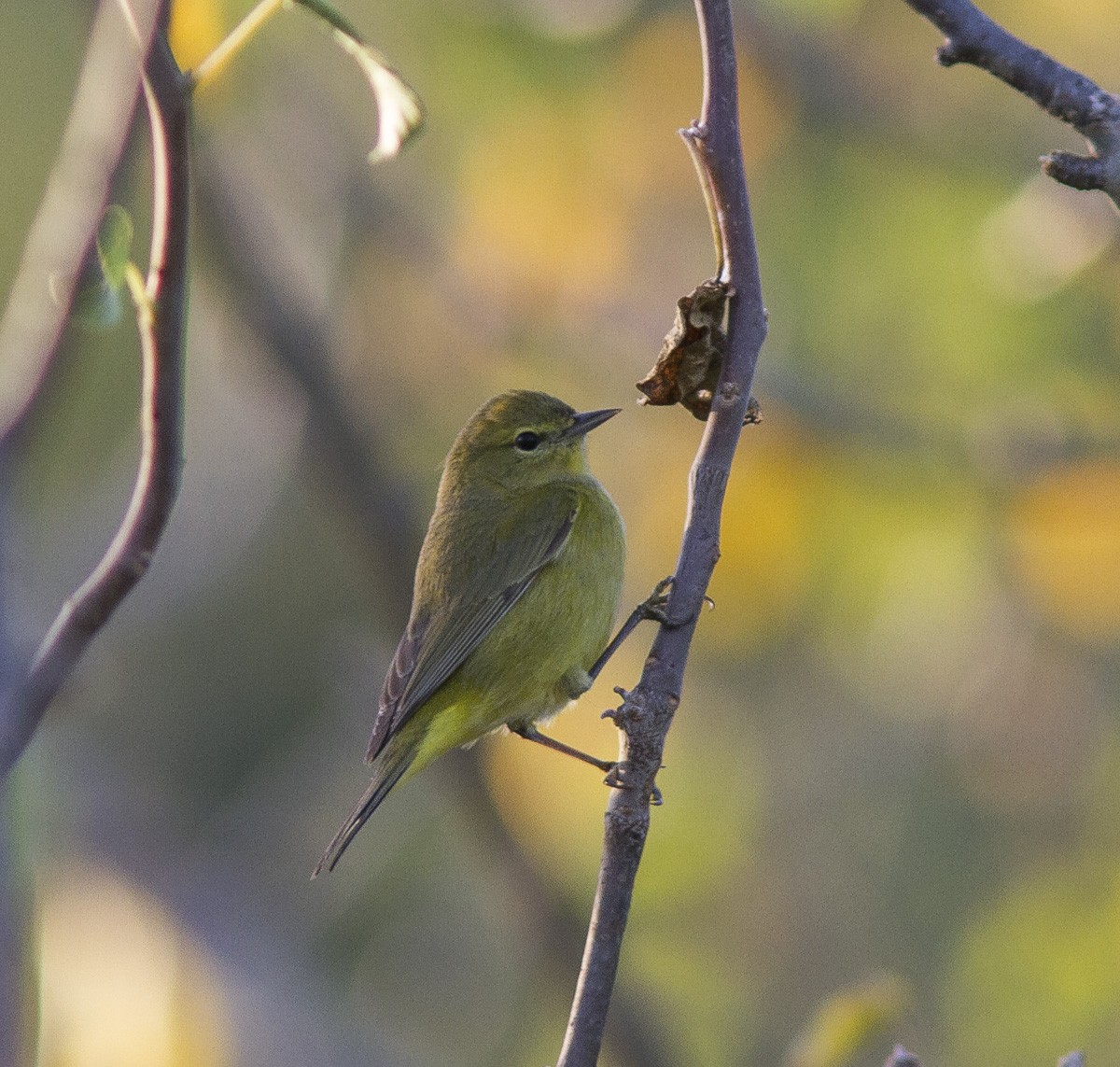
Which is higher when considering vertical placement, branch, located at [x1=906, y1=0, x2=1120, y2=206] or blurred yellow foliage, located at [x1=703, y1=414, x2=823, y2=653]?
blurred yellow foliage, located at [x1=703, y1=414, x2=823, y2=653]

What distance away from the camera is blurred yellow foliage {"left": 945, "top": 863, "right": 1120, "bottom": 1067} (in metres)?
4.99

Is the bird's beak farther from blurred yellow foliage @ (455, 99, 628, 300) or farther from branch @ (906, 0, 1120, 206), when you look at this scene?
branch @ (906, 0, 1120, 206)

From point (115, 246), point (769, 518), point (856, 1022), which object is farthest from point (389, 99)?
point (769, 518)

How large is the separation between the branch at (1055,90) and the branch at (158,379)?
976 mm

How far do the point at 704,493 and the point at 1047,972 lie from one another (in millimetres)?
3462

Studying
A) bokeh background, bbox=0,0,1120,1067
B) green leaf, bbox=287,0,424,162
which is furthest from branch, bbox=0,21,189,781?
bokeh background, bbox=0,0,1120,1067

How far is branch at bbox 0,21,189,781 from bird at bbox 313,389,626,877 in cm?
239

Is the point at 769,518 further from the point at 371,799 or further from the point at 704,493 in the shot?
the point at 704,493

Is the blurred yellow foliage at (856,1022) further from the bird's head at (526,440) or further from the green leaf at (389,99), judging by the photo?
the bird's head at (526,440)

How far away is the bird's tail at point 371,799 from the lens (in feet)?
12.4

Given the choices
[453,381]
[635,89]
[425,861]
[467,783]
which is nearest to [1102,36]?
[635,89]

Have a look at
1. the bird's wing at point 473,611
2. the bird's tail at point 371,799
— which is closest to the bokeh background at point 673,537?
the bird's wing at point 473,611

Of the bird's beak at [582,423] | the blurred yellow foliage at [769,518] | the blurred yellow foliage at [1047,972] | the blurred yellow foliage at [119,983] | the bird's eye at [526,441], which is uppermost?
the blurred yellow foliage at [769,518]

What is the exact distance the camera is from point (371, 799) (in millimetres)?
4074
